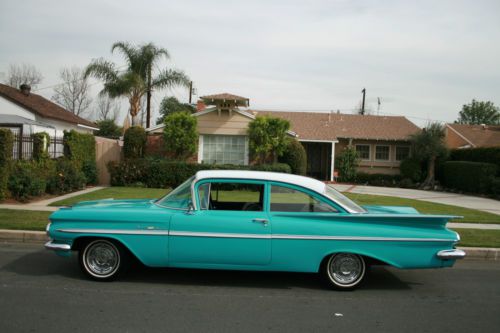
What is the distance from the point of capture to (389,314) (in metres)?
5.18

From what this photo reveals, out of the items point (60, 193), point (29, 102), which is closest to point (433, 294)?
point (60, 193)

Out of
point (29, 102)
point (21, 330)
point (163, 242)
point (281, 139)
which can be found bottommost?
point (21, 330)

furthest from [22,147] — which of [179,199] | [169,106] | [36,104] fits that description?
[169,106]

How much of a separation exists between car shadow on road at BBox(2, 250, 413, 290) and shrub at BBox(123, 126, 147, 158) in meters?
13.7

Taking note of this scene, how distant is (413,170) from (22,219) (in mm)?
21240

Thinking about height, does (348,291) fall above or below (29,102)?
below

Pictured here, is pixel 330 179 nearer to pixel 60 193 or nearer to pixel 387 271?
pixel 60 193

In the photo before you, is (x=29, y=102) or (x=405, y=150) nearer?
(x=29, y=102)

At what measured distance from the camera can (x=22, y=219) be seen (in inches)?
395

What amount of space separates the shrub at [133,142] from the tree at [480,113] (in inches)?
1950

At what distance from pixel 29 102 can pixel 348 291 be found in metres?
22.5

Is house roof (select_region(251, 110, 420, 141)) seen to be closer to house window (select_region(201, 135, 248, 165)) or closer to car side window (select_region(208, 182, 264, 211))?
house window (select_region(201, 135, 248, 165))

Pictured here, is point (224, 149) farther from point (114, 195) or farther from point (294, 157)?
point (114, 195)

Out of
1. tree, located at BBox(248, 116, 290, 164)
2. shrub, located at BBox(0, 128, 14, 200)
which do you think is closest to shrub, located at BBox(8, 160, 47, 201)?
shrub, located at BBox(0, 128, 14, 200)
